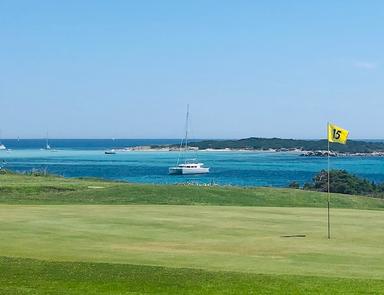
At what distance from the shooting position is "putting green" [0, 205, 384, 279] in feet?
55.7

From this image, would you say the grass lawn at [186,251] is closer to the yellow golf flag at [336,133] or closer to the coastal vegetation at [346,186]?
the yellow golf flag at [336,133]

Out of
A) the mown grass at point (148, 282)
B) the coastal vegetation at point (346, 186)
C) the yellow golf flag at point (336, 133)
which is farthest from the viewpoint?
the coastal vegetation at point (346, 186)

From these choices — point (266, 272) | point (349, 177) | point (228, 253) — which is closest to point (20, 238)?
point (228, 253)

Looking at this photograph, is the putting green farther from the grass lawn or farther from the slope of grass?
the slope of grass

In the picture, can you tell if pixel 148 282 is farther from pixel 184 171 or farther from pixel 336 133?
pixel 184 171

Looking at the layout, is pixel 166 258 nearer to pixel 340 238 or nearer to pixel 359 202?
pixel 340 238

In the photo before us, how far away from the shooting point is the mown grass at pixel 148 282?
42.0ft

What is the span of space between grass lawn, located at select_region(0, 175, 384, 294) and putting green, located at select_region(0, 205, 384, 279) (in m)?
0.03

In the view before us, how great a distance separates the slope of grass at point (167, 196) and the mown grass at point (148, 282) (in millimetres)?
20830

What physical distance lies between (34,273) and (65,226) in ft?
29.4

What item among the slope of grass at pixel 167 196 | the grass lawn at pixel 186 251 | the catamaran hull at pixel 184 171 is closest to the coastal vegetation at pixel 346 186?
the slope of grass at pixel 167 196

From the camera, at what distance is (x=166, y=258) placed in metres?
17.4

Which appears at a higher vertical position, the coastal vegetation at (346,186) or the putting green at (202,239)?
the putting green at (202,239)

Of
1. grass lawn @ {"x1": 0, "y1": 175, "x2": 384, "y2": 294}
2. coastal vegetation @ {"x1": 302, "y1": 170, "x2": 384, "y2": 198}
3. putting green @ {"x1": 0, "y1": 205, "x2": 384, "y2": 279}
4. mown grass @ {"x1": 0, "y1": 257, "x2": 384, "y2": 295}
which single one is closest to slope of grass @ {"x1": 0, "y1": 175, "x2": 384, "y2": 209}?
grass lawn @ {"x1": 0, "y1": 175, "x2": 384, "y2": 294}
